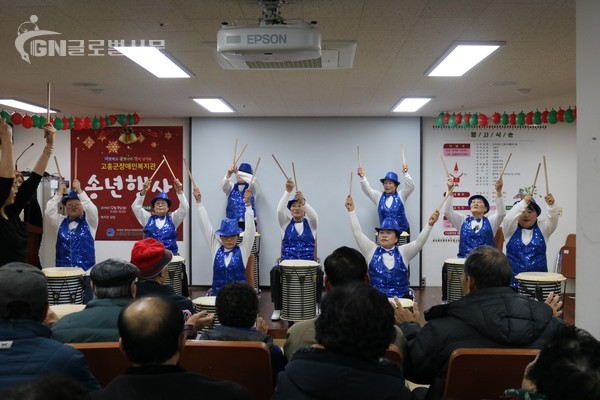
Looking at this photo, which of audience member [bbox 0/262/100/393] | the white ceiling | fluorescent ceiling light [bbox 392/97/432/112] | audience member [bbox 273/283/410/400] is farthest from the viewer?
fluorescent ceiling light [bbox 392/97/432/112]

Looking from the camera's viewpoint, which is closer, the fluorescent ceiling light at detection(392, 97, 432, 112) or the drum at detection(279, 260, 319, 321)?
the drum at detection(279, 260, 319, 321)

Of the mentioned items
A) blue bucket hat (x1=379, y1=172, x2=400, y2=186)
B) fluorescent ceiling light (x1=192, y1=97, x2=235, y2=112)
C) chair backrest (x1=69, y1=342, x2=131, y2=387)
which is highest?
fluorescent ceiling light (x1=192, y1=97, x2=235, y2=112)

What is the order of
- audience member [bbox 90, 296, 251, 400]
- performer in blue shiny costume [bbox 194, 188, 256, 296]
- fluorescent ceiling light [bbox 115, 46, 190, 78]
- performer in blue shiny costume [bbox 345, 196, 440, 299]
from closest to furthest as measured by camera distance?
audience member [bbox 90, 296, 251, 400]
fluorescent ceiling light [bbox 115, 46, 190, 78]
performer in blue shiny costume [bbox 345, 196, 440, 299]
performer in blue shiny costume [bbox 194, 188, 256, 296]

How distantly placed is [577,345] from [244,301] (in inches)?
57.7

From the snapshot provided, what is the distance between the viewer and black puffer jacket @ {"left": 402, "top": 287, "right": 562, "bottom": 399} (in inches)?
86.7

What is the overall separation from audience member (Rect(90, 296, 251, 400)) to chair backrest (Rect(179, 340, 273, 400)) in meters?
0.62

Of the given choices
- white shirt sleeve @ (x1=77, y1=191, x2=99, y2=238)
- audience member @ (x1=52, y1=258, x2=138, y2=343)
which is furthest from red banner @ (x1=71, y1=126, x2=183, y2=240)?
audience member @ (x1=52, y1=258, x2=138, y2=343)

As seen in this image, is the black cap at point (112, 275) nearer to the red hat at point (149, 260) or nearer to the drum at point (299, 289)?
the red hat at point (149, 260)

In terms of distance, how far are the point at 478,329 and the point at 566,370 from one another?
896 mm

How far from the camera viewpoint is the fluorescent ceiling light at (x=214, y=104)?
6859mm

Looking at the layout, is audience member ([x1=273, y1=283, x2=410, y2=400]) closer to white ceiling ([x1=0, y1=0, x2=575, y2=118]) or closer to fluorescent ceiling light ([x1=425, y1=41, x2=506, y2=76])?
white ceiling ([x1=0, y1=0, x2=575, y2=118])

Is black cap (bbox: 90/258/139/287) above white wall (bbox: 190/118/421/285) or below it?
below

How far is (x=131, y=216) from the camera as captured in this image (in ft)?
28.5

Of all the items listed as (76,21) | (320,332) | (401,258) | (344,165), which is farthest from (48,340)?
(344,165)
